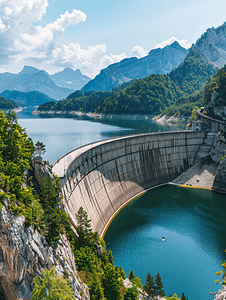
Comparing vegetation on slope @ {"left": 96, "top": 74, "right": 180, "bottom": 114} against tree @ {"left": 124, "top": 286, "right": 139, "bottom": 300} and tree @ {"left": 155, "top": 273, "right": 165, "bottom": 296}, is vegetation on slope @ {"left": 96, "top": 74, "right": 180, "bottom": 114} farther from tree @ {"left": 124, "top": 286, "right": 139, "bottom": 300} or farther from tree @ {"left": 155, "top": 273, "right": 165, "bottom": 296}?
tree @ {"left": 124, "top": 286, "right": 139, "bottom": 300}

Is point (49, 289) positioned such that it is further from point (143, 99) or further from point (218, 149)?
point (143, 99)

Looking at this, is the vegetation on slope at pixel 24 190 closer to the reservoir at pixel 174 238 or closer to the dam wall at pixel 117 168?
the dam wall at pixel 117 168

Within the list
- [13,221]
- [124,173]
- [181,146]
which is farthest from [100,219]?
[181,146]

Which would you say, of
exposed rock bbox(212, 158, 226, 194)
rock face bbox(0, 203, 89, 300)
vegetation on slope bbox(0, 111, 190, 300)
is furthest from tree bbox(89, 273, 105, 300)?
exposed rock bbox(212, 158, 226, 194)

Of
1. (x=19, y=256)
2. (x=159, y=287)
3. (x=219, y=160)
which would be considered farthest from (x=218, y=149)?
(x=19, y=256)

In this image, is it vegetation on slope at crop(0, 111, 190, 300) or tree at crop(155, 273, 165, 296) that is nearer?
vegetation on slope at crop(0, 111, 190, 300)

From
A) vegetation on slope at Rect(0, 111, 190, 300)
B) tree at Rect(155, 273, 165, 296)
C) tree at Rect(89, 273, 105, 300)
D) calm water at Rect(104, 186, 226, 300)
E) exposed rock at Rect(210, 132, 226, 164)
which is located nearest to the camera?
vegetation on slope at Rect(0, 111, 190, 300)

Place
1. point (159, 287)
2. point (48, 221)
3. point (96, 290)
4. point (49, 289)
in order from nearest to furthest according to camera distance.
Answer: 1. point (49, 289)
2. point (48, 221)
3. point (96, 290)
4. point (159, 287)
